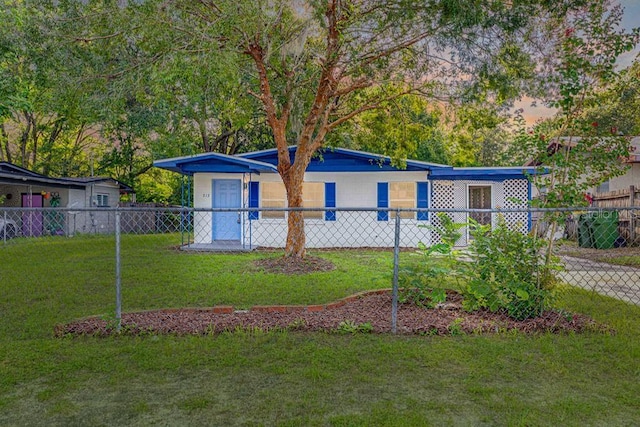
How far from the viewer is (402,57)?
8742 mm

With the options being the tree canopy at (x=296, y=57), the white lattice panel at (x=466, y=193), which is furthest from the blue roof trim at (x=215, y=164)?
the white lattice panel at (x=466, y=193)

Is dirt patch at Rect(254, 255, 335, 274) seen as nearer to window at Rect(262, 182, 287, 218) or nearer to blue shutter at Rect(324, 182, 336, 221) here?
blue shutter at Rect(324, 182, 336, 221)

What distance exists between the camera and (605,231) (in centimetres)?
1194

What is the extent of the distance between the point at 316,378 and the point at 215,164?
384 inches

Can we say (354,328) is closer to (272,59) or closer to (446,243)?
(446,243)

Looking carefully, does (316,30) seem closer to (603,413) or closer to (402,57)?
(402,57)

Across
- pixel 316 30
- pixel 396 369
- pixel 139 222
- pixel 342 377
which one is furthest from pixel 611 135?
pixel 139 222

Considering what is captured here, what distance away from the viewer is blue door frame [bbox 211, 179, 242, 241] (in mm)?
12766

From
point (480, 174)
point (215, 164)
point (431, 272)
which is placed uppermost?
point (215, 164)

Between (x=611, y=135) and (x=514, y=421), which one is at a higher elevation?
(x=611, y=135)

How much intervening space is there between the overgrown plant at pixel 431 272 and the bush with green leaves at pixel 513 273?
0.26 meters

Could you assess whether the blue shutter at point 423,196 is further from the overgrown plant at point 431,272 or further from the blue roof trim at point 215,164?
the overgrown plant at point 431,272

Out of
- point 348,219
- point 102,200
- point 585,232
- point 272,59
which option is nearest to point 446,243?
point 272,59

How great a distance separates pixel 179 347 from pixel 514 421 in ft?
8.04
